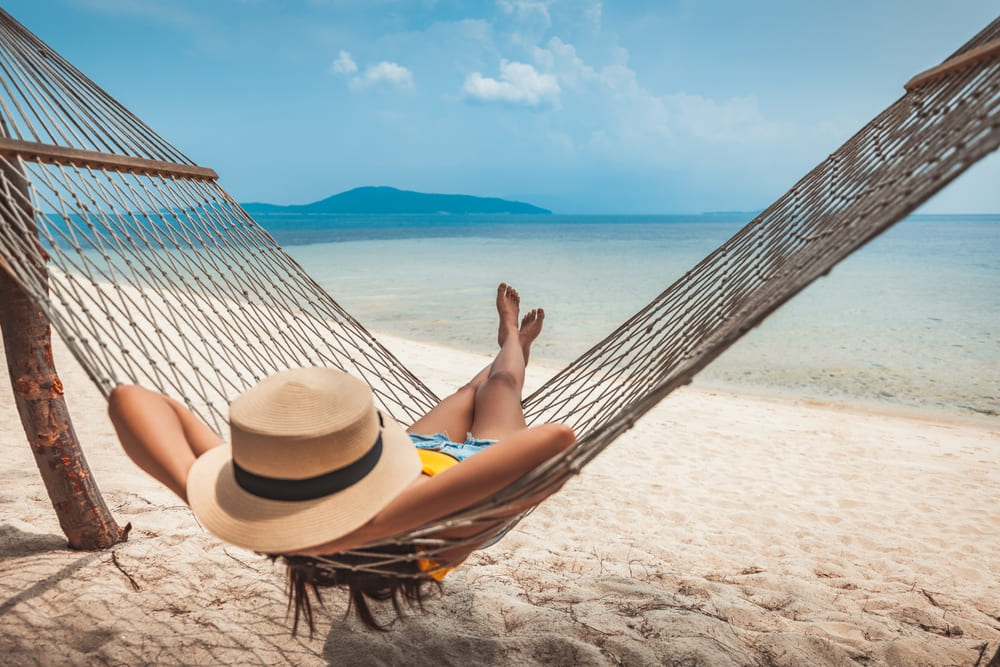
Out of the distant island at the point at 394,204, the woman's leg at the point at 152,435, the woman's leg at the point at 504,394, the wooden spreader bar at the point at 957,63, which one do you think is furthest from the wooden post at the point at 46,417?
the distant island at the point at 394,204

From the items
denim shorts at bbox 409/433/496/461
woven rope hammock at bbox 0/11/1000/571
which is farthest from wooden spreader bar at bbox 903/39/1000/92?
denim shorts at bbox 409/433/496/461

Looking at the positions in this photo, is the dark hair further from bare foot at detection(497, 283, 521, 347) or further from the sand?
Result: bare foot at detection(497, 283, 521, 347)

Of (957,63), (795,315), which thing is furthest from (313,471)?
(795,315)

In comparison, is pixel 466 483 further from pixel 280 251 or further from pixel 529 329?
pixel 280 251

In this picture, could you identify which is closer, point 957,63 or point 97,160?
point 957,63

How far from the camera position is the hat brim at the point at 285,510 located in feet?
2.96

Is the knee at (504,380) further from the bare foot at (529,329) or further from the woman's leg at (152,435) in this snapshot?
the woman's leg at (152,435)

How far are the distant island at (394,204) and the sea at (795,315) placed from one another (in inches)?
2879

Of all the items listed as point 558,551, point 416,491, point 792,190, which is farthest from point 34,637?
point 792,190

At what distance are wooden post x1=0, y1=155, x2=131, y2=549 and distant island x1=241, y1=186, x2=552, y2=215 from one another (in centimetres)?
8715

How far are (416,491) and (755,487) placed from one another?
2197 mm

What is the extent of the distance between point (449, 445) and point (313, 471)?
524mm

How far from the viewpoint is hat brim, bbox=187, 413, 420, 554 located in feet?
2.96

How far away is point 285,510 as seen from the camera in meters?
0.92
